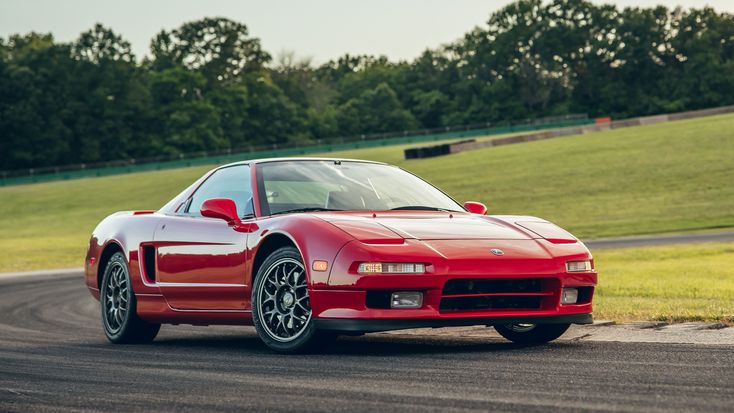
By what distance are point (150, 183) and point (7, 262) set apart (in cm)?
3463

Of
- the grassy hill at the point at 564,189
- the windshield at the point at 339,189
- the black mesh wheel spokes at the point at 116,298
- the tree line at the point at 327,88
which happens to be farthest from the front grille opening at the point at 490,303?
the tree line at the point at 327,88

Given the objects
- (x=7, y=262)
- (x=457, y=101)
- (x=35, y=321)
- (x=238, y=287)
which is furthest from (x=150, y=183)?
(x=457, y=101)

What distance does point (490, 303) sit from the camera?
7535 mm

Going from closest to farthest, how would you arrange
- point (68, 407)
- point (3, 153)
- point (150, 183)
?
point (68, 407) → point (150, 183) → point (3, 153)

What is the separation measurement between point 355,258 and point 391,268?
23 cm

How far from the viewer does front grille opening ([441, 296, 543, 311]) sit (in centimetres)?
745

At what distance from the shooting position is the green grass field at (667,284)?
10.0 metres

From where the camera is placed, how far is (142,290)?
939 cm

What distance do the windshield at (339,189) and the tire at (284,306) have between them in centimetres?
65

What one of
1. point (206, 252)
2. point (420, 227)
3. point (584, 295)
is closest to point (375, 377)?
point (420, 227)

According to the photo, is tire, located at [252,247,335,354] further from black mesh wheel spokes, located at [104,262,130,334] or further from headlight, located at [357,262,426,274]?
black mesh wheel spokes, located at [104,262,130,334]

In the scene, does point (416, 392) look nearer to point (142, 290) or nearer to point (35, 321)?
point (142, 290)

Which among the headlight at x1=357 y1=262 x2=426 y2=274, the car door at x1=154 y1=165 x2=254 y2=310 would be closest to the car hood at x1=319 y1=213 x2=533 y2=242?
the headlight at x1=357 y1=262 x2=426 y2=274

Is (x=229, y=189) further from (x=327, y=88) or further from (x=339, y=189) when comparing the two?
(x=327, y=88)
